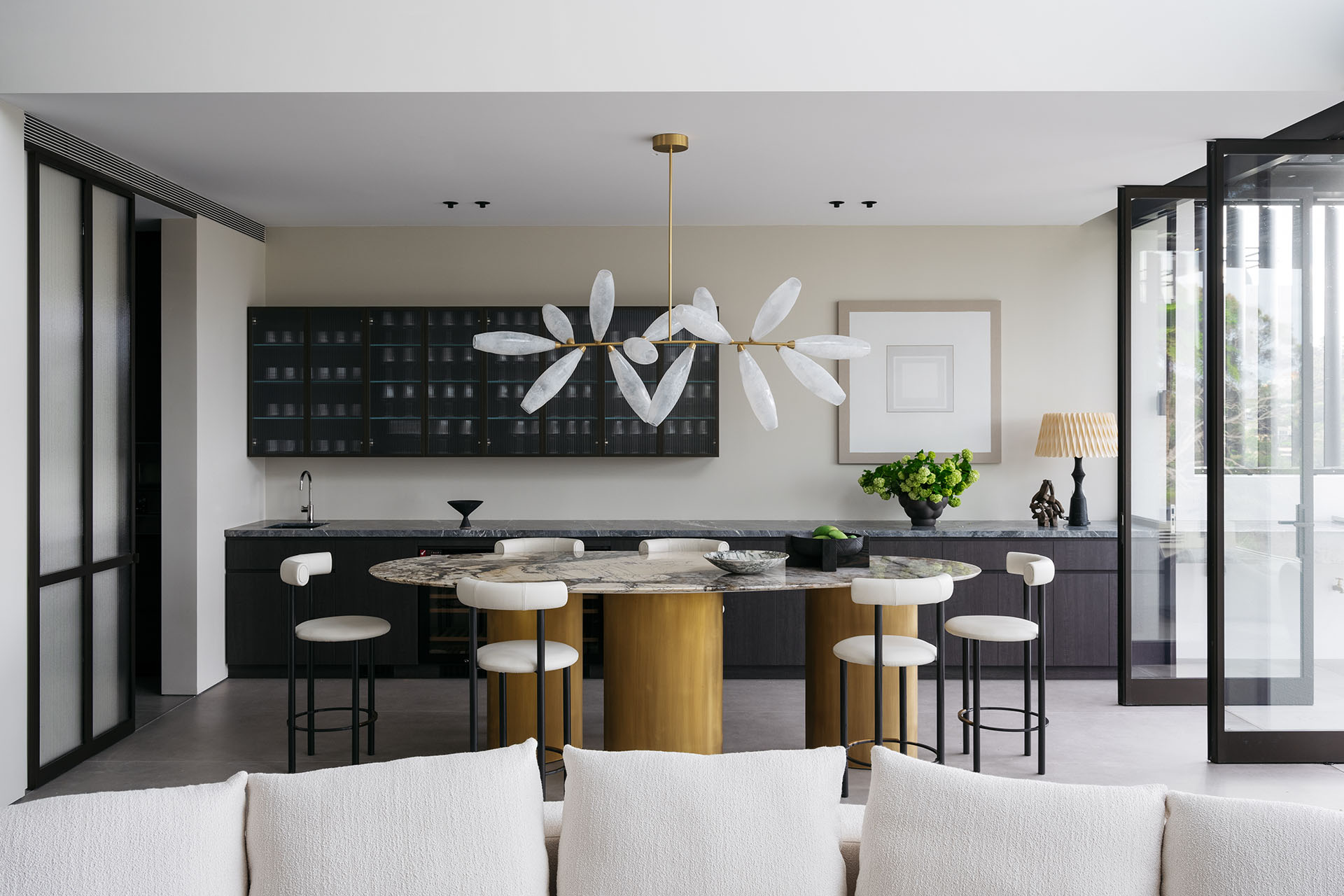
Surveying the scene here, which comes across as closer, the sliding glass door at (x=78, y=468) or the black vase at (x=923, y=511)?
the sliding glass door at (x=78, y=468)

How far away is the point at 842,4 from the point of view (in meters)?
3.53

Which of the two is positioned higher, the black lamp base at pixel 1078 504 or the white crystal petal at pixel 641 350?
the white crystal petal at pixel 641 350

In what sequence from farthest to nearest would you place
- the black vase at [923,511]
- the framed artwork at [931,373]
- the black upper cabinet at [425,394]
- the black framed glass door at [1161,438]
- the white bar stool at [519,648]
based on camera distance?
the framed artwork at [931,373], the black upper cabinet at [425,394], the black vase at [923,511], the black framed glass door at [1161,438], the white bar stool at [519,648]

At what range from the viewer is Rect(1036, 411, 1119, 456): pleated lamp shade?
548 cm

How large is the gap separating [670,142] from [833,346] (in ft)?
4.01

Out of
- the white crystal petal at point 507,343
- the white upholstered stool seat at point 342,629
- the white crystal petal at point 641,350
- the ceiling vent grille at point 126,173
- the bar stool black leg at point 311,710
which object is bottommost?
the bar stool black leg at point 311,710

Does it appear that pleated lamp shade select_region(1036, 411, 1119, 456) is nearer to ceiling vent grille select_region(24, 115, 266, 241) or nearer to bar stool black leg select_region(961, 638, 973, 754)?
bar stool black leg select_region(961, 638, 973, 754)

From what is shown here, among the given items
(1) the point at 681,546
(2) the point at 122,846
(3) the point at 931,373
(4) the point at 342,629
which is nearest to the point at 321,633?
(4) the point at 342,629

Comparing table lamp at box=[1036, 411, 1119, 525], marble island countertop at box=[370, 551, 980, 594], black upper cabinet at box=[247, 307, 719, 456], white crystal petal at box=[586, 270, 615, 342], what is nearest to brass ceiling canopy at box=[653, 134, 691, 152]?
white crystal petal at box=[586, 270, 615, 342]

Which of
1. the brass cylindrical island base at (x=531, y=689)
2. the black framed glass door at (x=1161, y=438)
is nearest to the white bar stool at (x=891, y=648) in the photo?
the brass cylindrical island base at (x=531, y=689)

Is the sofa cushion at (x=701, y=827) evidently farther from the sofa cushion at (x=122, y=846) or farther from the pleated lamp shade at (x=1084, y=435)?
the pleated lamp shade at (x=1084, y=435)

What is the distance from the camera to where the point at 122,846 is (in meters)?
1.55

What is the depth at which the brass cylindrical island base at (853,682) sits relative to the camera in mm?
3963

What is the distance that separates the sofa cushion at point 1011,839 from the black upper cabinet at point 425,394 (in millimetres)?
4132
